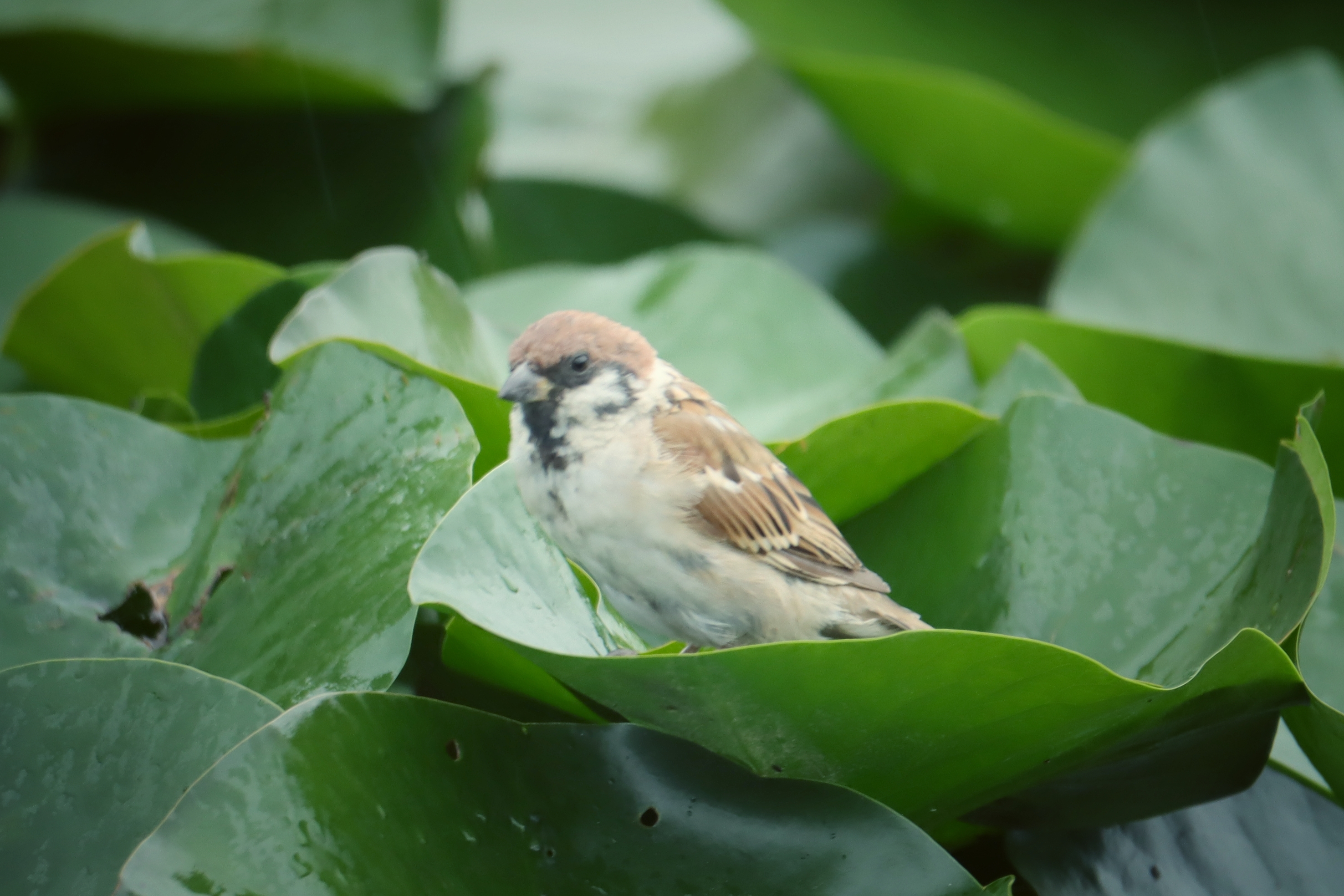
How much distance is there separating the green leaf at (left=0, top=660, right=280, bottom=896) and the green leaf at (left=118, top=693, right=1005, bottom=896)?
9 cm

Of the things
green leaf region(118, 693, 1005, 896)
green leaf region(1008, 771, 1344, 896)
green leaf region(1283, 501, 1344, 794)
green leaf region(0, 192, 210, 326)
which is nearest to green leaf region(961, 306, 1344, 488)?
green leaf region(1283, 501, 1344, 794)

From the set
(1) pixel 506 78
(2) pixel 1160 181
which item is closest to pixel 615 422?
(2) pixel 1160 181

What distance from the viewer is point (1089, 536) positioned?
1110mm

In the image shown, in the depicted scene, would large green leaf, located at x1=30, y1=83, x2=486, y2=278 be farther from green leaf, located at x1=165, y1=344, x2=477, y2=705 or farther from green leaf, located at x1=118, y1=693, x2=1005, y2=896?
green leaf, located at x1=118, y1=693, x2=1005, y2=896

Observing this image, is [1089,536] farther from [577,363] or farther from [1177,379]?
[577,363]

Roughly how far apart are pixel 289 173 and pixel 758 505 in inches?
52.1

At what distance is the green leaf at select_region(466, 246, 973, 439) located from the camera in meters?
1.63

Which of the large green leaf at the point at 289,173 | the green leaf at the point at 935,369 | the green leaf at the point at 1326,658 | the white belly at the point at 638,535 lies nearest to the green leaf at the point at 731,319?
the green leaf at the point at 935,369

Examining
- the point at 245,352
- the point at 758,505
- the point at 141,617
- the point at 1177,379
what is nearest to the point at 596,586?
the point at 758,505

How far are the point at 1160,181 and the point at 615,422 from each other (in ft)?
3.97

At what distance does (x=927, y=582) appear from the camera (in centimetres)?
116

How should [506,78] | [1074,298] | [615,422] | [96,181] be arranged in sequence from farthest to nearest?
[506,78] → [96,181] → [1074,298] → [615,422]

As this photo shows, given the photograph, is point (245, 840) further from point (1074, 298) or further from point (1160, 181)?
point (1160, 181)

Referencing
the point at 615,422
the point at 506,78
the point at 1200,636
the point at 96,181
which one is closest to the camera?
the point at 1200,636
